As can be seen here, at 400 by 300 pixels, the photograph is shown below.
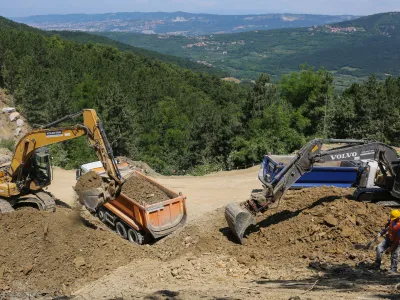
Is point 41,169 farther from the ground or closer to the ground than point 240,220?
farther from the ground

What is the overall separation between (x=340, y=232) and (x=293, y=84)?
33416 millimetres

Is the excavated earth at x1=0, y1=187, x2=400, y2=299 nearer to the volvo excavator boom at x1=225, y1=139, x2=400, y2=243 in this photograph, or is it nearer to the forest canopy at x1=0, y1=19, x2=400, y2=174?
the volvo excavator boom at x1=225, y1=139, x2=400, y2=243

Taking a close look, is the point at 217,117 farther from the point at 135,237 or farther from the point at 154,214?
the point at 154,214

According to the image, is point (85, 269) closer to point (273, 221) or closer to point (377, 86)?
point (273, 221)

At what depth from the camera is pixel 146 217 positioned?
1261cm

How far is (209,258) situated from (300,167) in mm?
3612

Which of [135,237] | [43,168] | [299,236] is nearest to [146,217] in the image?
[135,237]

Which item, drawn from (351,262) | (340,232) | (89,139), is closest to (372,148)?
(340,232)

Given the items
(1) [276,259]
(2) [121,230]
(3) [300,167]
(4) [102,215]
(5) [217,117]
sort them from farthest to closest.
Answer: (5) [217,117], (4) [102,215], (2) [121,230], (3) [300,167], (1) [276,259]

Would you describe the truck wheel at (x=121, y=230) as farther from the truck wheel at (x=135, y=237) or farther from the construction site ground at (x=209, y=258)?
the construction site ground at (x=209, y=258)

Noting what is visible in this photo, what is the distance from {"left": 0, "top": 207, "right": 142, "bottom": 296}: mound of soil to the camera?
10727mm

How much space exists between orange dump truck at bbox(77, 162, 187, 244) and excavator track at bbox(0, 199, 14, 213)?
3.21 m

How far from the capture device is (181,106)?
65.2 metres

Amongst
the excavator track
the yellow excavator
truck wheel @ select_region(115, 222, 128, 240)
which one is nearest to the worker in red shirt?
the yellow excavator
